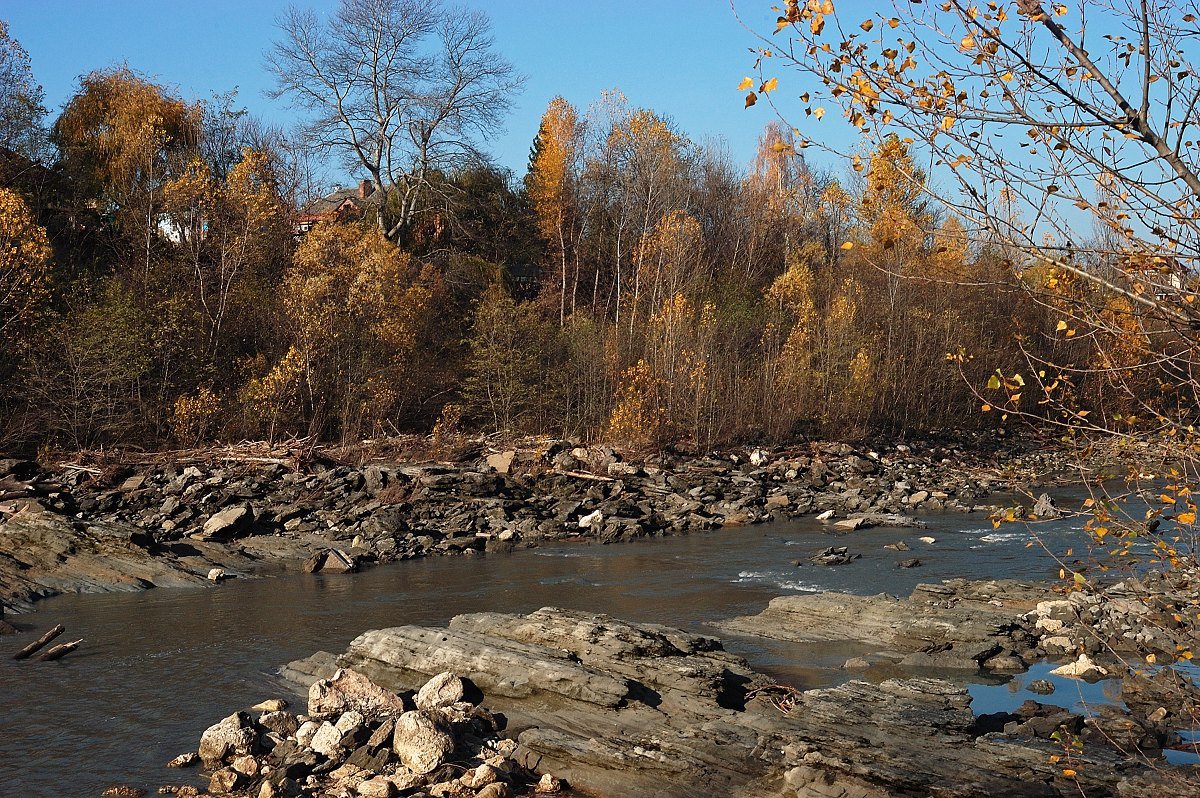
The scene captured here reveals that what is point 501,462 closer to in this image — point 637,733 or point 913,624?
point 913,624

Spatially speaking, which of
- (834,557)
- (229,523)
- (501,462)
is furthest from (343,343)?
(834,557)

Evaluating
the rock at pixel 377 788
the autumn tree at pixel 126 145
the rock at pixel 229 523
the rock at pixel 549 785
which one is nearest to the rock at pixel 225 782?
the rock at pixel 377 788

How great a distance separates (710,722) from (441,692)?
2.62 metres

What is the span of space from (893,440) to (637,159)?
20.2m

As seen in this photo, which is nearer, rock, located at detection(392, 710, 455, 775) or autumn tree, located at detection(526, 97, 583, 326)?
rock, located at detection(392, 710, 455, 775)

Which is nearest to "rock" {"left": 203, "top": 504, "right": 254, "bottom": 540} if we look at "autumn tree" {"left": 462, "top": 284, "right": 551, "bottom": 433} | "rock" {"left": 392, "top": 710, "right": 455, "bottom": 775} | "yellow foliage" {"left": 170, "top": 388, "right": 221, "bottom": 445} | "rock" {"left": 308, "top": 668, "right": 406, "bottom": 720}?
"yellow foliage" {"left": 170, "top": 388, "right": 221, "bottom": 445}

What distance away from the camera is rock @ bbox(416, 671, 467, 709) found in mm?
9617

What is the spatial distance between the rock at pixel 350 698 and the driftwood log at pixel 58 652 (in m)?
4.16

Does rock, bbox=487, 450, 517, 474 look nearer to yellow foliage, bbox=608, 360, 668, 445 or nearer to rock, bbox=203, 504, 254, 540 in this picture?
yellow foliage, bbox=608, 360, 668, 445

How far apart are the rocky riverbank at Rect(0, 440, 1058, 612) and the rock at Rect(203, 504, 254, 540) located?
4 centimetres

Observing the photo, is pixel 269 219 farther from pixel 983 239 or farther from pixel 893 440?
pixel 983 239

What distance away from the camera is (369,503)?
23.9 meters

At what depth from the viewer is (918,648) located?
11977 mm

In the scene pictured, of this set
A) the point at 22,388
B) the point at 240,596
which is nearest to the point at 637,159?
the point at 22,388
